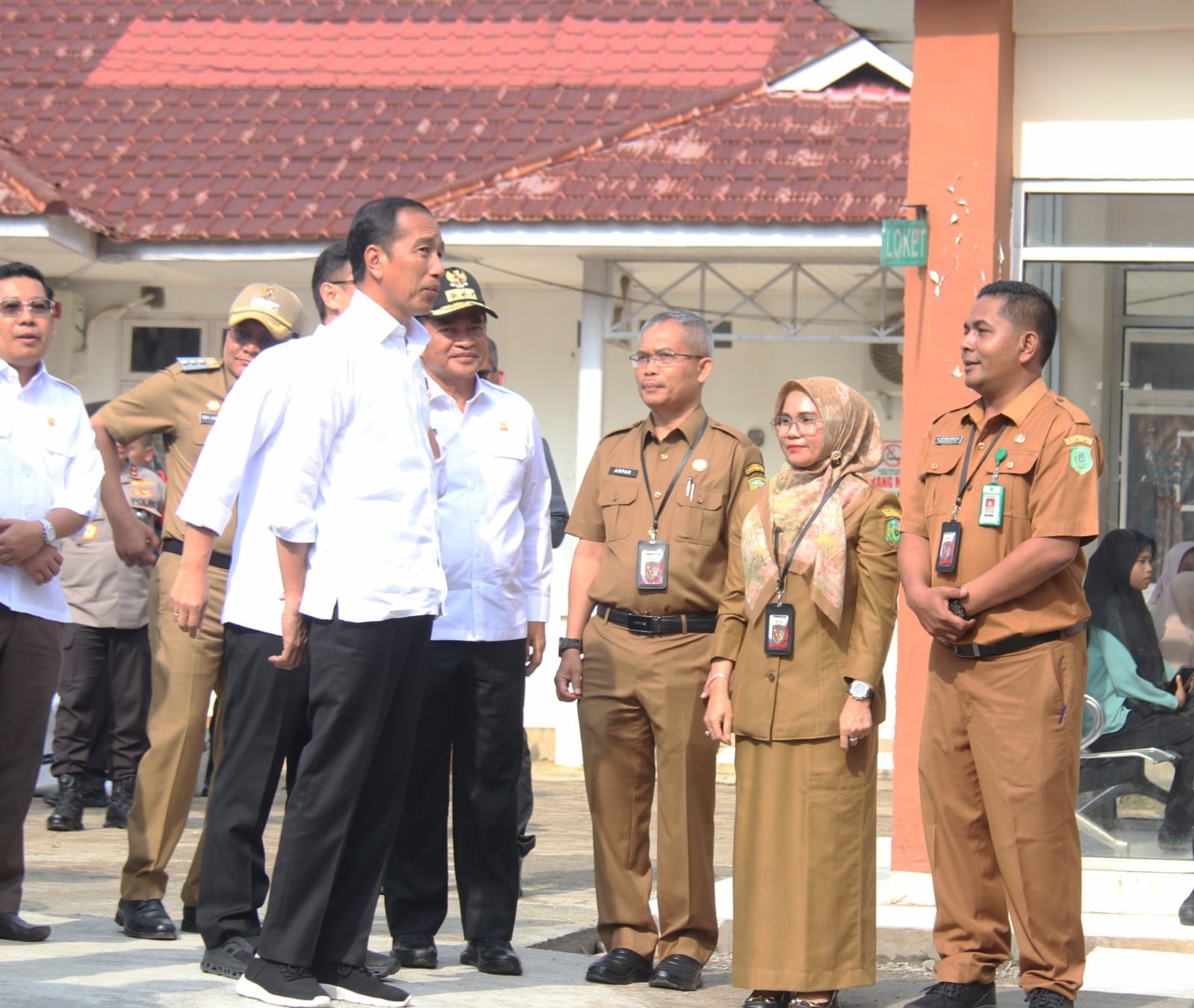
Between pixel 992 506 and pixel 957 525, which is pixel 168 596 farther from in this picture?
pixel 992 506

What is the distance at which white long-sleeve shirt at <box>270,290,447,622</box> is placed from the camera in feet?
15.1

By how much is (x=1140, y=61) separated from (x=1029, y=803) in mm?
3374

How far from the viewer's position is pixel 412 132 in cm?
1327

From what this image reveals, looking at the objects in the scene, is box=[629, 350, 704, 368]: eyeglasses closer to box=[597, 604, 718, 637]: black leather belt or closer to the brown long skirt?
box=[597, 604, 718, 637]: black leather belt

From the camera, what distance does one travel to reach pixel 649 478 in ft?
19.6

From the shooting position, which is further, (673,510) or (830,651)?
(673,510)

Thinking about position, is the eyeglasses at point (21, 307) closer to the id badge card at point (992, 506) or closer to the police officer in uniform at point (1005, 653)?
the police officer in uniform at point (1005, 653)

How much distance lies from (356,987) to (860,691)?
1.69 m

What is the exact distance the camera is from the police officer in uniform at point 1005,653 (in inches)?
203

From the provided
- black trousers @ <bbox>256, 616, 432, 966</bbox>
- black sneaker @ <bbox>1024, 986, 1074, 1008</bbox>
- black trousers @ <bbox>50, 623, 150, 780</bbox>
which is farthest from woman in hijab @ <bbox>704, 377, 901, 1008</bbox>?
black trousers @ <bbox>50, 623, 150, 780</bbox>

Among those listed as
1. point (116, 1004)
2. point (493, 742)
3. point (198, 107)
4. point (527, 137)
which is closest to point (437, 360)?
point (493, 742)

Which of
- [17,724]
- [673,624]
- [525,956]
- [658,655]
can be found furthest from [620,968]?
[17,724]

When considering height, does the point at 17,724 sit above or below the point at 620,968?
above

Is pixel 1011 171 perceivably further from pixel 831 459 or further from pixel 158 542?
pixel 158 542
